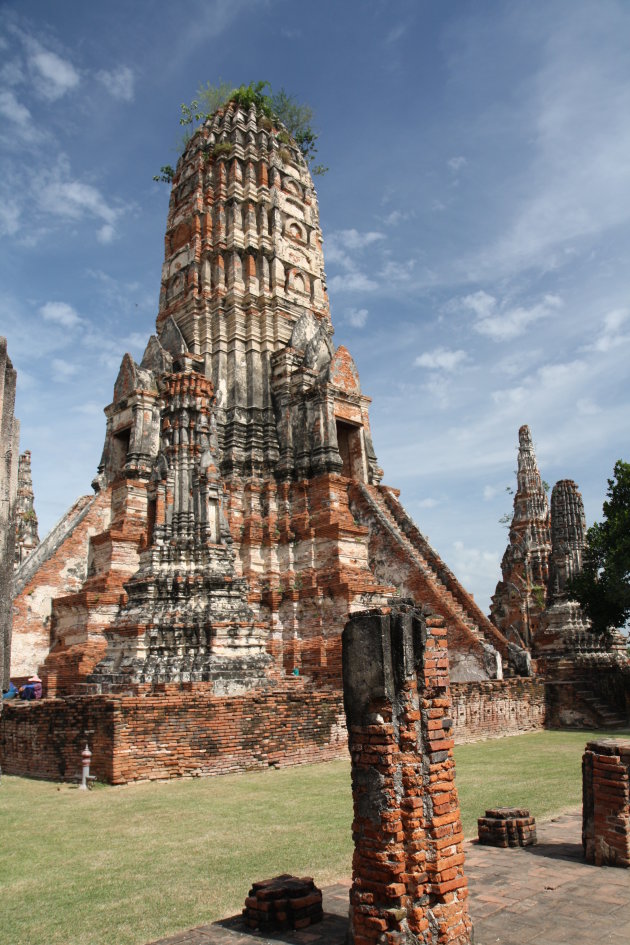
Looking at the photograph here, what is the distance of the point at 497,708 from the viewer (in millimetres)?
16031

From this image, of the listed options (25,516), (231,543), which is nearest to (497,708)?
(231,543)

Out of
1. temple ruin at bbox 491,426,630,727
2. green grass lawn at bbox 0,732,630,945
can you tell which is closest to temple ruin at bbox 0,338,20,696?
green grass lawn at bbox 0,732,630,945

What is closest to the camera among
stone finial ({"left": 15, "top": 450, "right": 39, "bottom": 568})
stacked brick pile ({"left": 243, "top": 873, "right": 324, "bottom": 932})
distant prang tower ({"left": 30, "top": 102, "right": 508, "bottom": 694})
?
stacked brick pile ({"left": 243, "top": 873, "right": 324, "bottom": 932})

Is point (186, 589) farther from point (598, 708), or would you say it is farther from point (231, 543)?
point (598, 708)

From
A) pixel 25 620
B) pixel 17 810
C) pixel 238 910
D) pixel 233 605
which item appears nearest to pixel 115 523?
pixel 25 620

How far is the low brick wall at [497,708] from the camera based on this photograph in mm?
15062

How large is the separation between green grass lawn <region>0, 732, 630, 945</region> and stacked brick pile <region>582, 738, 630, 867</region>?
134cm

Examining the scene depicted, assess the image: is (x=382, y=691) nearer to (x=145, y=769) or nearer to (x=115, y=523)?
(x=145, y=769)

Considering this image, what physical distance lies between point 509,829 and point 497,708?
397 inches

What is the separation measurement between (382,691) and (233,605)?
970cm

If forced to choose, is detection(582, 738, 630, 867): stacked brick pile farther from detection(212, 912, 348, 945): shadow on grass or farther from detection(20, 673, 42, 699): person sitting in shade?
detection(20, 673, 42, 699): person sitting in shade

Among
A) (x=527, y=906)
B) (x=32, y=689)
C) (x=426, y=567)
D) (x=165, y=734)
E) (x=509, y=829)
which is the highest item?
(x=426, y=567)

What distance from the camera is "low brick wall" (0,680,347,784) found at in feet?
33.1

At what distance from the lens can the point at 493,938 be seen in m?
4.33
